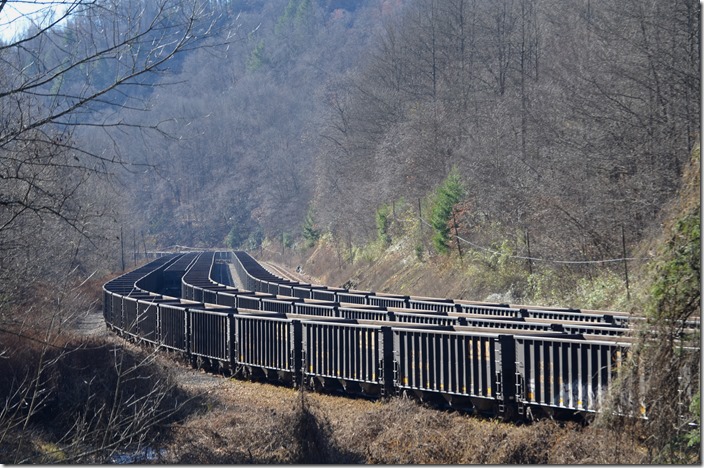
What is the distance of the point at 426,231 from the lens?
43375 millimetres

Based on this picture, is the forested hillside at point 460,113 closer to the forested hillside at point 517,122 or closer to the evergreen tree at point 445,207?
the forested hillside at point 517,122

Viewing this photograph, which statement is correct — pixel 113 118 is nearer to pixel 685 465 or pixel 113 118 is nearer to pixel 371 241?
pixel 685 465

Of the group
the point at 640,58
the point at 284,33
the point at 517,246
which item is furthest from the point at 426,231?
the point at 284,33

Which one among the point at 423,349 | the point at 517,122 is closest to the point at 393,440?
the point at 423,349

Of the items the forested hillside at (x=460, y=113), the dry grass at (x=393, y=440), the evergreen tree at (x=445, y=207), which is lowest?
the dry grass at (x=393, y=440)

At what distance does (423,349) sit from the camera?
44.6ft

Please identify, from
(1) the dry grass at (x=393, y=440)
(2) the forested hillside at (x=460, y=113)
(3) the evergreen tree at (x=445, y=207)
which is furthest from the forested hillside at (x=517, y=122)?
(1) the dry grass at (x=393, y=440)

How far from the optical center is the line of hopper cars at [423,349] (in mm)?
11438

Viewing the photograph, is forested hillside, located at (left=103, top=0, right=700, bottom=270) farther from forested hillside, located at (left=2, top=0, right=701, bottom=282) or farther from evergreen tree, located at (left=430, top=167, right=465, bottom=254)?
evergreen tree, located at (left=430, top=167, right=465, bottom=254)

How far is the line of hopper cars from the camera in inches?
450

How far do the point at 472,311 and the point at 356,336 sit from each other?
7.61 metres

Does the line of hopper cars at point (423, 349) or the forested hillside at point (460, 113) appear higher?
the forested hillside at point (460, 113)

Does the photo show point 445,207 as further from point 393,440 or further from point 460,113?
point 393,440

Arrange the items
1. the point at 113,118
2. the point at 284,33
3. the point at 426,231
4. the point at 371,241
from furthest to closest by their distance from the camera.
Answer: the point at 284,33, the point at 371,241, the point at 426,231, the point at 113,118
